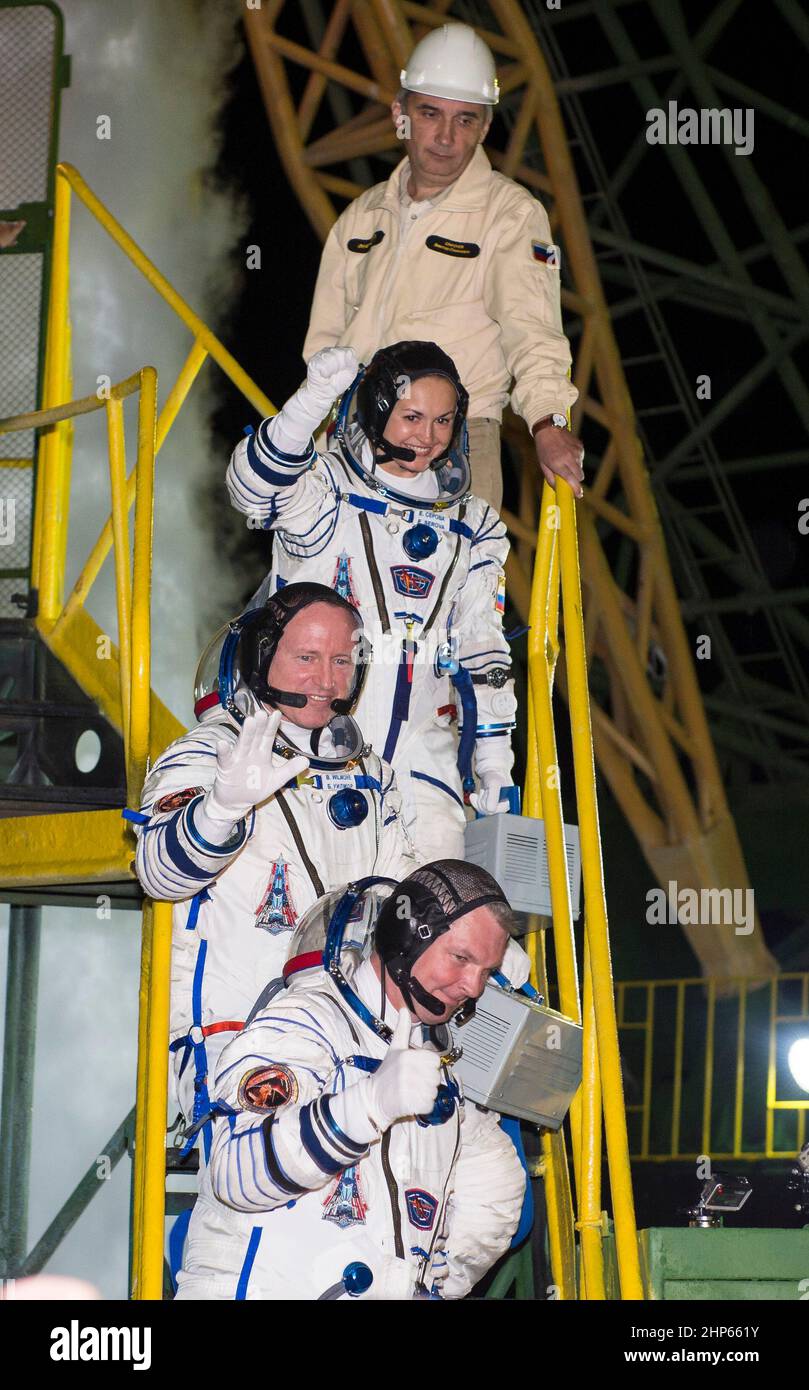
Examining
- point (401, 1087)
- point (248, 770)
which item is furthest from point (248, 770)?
point (401, 1087)

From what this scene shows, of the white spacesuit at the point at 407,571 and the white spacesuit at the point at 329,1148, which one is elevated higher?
the white spacesuit at the point at 407,571

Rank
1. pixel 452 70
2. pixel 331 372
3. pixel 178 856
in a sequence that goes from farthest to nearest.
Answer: pixel 452 70, pixel 331 372, pixel 178 856

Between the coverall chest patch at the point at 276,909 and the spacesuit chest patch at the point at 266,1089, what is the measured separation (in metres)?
0.67

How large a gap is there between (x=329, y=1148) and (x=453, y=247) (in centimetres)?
304

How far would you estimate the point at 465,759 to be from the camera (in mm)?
4969

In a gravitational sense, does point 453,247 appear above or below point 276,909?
above

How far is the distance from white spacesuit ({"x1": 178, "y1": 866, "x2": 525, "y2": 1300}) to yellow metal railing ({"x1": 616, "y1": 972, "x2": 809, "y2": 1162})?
651 centimetres

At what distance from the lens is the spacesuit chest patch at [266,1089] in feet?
11.3

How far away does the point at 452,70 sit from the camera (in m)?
5.44

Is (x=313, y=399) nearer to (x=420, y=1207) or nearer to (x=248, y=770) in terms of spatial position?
(x=248, y=770)

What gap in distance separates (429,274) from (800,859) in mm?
8207

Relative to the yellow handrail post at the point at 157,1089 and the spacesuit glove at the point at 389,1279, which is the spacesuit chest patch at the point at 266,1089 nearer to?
A: the spacesuit glove at the point at 389,1279

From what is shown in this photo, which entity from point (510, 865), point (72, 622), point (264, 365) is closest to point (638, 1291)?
point (510, 865)

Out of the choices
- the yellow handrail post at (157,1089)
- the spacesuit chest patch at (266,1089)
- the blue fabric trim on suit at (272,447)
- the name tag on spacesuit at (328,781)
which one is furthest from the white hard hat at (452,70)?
the spacesuit chest patch at (266,1089)
